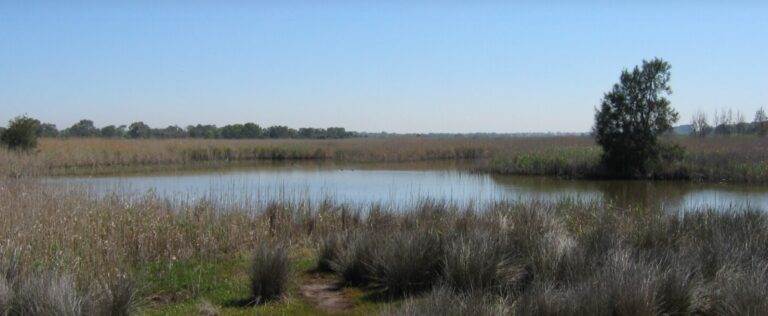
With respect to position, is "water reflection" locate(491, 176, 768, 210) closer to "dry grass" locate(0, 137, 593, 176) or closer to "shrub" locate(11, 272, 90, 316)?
"dry grass" locate(0, 137, 593, 176)

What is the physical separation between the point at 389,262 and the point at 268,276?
1.27 meters

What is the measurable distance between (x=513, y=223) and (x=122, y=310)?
5.24 meters

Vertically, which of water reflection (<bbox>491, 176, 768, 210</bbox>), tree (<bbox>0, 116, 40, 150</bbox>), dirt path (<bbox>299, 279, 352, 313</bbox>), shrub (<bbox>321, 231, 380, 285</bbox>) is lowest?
water reflection (<bbox>491, 176, 768, 210</bbox>)

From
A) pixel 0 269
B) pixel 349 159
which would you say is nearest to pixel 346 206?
pixel 0 269

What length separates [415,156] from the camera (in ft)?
154

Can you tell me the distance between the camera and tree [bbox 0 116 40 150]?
3278 cm

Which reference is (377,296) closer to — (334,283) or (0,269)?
(334,283)

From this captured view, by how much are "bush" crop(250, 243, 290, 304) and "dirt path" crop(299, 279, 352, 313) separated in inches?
13.1

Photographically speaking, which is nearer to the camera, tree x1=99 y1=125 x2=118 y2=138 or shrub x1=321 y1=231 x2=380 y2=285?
shrub x1=321 y1=231 x2=380 y2=285

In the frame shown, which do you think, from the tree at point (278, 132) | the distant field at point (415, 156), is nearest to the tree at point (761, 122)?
the distant field at point (415, 156)

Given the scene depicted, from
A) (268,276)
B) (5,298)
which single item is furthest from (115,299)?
(268,276)

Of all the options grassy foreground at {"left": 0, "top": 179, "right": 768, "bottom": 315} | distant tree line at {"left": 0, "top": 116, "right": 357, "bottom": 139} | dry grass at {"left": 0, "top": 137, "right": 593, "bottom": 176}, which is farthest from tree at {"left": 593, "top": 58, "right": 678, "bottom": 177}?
distant tree line at {"left": 0, "top": 116, "right": 357, "bottom": 139}

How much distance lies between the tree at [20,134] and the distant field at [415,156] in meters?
0.76

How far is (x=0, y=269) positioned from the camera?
20.5ft
